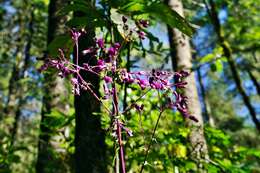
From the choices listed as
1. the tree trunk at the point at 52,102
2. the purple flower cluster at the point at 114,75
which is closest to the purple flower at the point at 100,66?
the purple flower cluster at the point at 114,75

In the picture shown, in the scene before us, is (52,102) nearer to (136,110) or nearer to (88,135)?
(88,135)

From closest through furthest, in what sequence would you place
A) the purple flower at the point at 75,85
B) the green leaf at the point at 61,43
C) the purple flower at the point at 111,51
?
the purple flower at the point at 75,85 → the purple flower at the point at 111,51 → the green leaf at the point at 61,43

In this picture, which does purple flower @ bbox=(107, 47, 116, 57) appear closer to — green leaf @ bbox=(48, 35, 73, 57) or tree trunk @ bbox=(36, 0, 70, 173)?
green leaf @ bbox=(48, 35, 73, 57)

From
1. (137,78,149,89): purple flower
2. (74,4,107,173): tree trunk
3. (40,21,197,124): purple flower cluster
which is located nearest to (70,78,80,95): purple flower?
(40,21,197,124): purple flower cluster

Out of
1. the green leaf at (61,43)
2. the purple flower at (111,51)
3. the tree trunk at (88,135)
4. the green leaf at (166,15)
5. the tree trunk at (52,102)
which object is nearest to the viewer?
the purple flower at (111,51)

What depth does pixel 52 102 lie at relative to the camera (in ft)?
17.2

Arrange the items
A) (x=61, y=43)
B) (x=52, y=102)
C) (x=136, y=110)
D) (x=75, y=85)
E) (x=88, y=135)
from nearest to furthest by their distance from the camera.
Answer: (x=75, y=85), (x=136, y=110), (x=61, y=43), (x=88, y=135), (x=52, y=102)

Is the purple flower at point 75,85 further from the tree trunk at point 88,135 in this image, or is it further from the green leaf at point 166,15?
the tree trunk at point 88,135

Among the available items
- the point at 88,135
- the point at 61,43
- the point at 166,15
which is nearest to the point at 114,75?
the point at 166,15

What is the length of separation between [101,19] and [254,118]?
103 cm

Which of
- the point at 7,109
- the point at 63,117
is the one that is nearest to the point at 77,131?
the point at 63,117

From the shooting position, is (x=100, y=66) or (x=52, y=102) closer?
(x=100, y=66)

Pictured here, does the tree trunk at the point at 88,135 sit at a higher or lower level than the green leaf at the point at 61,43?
lower

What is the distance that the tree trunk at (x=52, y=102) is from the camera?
4108 mm
